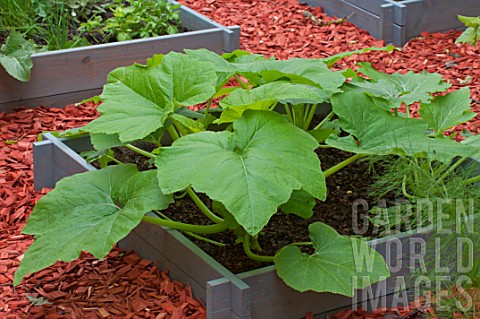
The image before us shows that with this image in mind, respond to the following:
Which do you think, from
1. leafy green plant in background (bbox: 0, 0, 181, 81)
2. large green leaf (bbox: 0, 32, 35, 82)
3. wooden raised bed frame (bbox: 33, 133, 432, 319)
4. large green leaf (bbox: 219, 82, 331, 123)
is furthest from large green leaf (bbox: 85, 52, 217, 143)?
leafy green plant in background (bbox: 0, 0, 181, 81)

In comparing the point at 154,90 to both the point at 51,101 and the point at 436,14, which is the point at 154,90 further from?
the point at 436,14

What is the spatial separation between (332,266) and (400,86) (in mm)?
1307

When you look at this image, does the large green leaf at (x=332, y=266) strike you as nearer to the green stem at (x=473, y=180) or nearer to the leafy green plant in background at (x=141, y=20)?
the green stem at (x=473, y=180)

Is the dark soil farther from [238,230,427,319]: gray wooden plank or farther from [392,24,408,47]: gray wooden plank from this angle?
[392,24,408,47]: gray wooden plank

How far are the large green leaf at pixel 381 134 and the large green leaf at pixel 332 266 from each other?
0.38m

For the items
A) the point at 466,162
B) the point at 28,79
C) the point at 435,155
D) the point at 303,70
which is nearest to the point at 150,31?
the point at 28,79

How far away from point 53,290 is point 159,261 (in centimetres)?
46

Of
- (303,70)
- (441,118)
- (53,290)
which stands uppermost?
(303,70)

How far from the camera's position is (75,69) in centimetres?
559

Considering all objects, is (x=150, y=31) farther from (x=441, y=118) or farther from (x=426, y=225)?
(x=426, y=225)

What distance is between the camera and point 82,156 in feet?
14.7

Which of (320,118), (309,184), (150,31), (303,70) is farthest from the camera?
(150,31)

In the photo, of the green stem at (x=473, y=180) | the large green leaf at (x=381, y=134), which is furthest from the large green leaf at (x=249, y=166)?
the green stem at (x=473, y=180)

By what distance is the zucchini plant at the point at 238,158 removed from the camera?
3.22 meters
